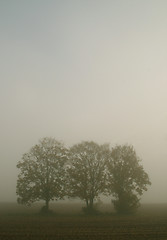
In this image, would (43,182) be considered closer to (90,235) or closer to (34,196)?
(34,196)

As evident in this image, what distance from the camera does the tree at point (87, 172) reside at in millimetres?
58781

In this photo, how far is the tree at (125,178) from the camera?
57.5 meters

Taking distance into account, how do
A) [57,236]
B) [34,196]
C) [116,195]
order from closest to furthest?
[57,236] → [34,196] → [116,195]

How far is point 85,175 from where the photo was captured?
5988cm

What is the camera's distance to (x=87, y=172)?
60.5 metres

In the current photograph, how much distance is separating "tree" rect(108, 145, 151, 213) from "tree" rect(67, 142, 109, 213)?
232 centimetres

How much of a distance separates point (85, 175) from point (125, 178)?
32.3 ft

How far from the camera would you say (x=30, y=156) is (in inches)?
2368

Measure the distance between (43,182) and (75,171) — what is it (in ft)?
26.4

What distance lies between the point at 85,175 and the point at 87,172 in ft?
3.25

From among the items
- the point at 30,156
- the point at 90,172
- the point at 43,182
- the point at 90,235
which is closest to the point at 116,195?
the point at 90,172

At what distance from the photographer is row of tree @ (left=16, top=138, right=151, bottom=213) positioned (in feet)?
187

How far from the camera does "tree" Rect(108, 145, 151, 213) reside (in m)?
57.5

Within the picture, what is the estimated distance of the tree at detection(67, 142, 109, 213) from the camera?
193ft
